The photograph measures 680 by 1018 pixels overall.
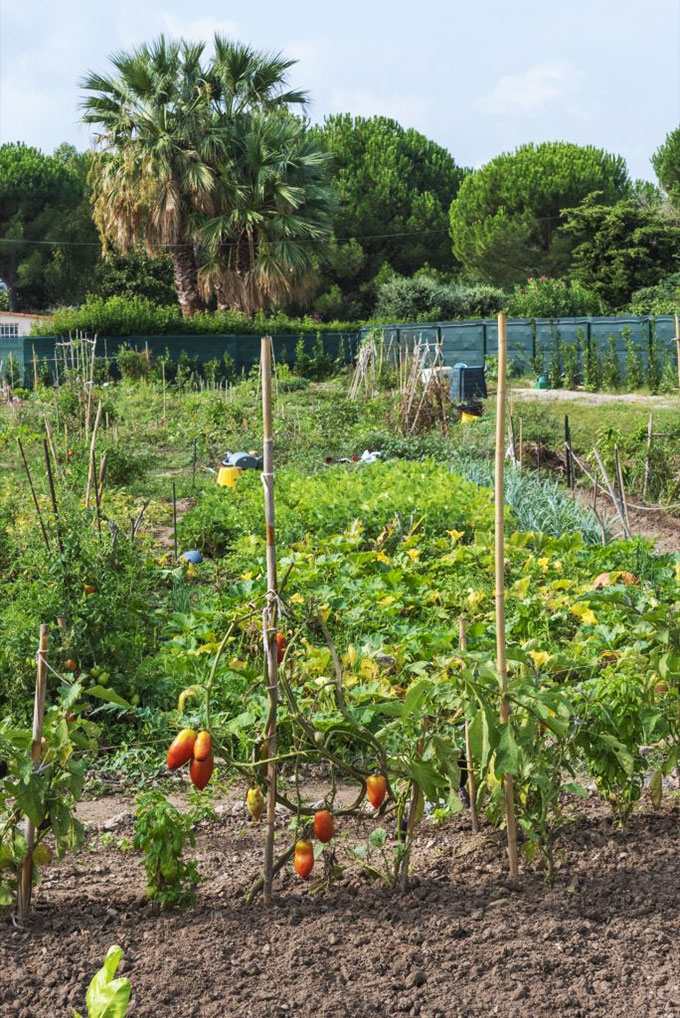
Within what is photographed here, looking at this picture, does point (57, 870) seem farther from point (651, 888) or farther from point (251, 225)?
point (251, 225)

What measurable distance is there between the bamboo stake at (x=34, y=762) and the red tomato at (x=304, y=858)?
0.59 m

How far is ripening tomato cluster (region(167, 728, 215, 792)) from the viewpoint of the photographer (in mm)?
2072

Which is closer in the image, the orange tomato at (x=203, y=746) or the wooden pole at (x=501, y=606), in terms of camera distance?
the orange tomato at (x=203, y=746)

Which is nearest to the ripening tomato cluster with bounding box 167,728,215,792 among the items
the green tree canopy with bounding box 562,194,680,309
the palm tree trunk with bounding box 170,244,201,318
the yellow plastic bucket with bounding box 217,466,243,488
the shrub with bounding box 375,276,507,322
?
the yellow plastic bucket with bounding box 217,466,243,488

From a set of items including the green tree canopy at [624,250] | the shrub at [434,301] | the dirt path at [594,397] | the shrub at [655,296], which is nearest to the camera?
the dirt path at [594,397]

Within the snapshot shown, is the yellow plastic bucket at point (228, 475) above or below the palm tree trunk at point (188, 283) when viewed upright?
below

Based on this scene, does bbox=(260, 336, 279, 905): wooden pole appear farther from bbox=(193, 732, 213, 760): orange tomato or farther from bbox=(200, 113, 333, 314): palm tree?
bbox=(200, 113, 333, 314): palm tree

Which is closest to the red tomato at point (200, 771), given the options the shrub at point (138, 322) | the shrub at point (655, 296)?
the shrub at point (138, 322)

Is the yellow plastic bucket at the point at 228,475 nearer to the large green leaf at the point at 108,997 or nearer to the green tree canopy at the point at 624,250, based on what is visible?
the large green leaf at the point at 108,997

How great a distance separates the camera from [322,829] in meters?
2.16

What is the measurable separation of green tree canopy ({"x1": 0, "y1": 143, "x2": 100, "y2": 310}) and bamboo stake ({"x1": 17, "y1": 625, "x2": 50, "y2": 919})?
3593cm

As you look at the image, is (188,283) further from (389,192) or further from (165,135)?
(389,192)

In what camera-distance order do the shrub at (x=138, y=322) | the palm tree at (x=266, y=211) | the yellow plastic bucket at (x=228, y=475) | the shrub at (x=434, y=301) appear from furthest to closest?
1. the shrub at (x=434, y=301)
2. the palm tree at (x=266, y=211)
3. the shrub at (x=138, y=322)
4. the yellow plastic bucket at (x=228, y=475)

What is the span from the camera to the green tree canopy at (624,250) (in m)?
26.5
